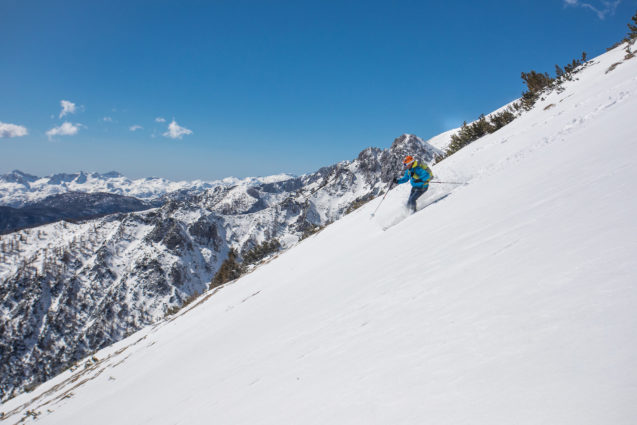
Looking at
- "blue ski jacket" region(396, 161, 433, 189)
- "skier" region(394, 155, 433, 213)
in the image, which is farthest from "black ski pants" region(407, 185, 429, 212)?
"blue ski jacket" region(396, 161, 433, 189)

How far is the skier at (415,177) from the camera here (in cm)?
1133

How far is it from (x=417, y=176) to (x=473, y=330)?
9457mm

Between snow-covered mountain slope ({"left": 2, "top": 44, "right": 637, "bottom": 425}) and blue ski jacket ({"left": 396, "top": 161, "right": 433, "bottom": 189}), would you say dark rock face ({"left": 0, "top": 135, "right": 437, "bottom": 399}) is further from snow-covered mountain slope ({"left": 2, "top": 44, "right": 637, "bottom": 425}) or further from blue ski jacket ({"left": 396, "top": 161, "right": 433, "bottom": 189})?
snow-covered mountain slope ({"left": 2, "top": 44, "right": 637, "bottom": 425})

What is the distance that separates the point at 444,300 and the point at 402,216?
8.76 m

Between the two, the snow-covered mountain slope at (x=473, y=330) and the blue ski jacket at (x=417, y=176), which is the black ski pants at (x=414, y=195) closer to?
the blue ski jacket at (x=417, y=176)

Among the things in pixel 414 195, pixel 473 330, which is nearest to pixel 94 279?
pixel 414 195

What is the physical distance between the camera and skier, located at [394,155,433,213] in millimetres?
11328

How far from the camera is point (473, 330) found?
105 inches

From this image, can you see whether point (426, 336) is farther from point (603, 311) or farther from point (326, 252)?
point (326, 252)

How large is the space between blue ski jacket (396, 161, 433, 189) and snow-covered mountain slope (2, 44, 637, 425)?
3314mm

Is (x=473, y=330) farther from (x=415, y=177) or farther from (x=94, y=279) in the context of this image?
(x=94, y=279)

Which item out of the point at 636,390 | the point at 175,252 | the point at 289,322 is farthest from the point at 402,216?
the point at 175,252

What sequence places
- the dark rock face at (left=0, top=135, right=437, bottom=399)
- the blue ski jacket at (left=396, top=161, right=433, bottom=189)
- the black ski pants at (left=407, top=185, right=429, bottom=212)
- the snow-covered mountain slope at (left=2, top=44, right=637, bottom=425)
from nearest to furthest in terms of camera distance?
the snow-covered mountain slope at (left=2, top=44, right=637, bottom=425) → the blue ski jacket at (left=396, top=161, right=433, bottom=189) → the black ski pants at (left=407, top=185, right=429, bottom=212) → the dark rock face at (left=0, top=135, right=437, bottom=399)

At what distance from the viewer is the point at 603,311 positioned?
2061mm
